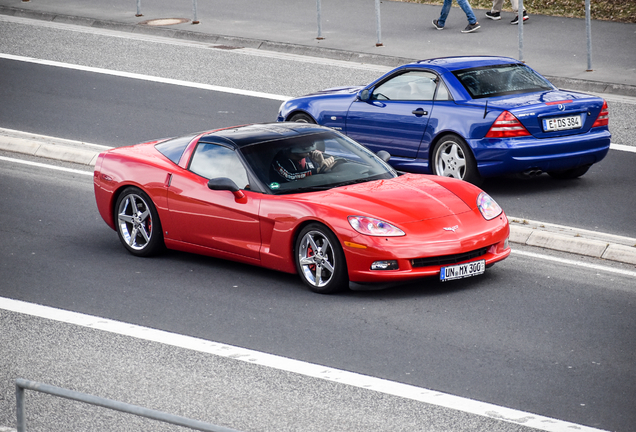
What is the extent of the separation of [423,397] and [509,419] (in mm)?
622

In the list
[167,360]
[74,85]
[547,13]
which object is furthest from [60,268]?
[547,13]

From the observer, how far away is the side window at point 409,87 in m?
12.4

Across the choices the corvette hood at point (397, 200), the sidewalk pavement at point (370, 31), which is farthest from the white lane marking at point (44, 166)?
the sidewalk pavement at point (370, 31)

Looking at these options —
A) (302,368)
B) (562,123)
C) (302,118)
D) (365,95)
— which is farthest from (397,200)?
(302,118)

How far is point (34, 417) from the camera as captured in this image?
20.8 feet

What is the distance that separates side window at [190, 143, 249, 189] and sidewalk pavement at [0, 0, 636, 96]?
9.36 m

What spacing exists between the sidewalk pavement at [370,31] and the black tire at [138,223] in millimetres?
9633

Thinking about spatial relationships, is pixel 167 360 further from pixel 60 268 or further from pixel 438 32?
pixel 438 32

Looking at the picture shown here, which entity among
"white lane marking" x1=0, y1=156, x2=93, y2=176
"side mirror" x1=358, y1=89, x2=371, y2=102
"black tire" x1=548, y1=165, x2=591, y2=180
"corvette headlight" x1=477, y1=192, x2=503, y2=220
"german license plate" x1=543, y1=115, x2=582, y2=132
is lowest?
"white lane marking" x1=0, y1=156, x2=93, y2=176

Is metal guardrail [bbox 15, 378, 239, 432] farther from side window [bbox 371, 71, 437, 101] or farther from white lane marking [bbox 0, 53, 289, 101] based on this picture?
white lane marking [bbox 0, 53, 289, 101]

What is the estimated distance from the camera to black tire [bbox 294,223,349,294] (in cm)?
851

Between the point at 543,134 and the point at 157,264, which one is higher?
the point at 543,134

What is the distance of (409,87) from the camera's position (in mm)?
12641

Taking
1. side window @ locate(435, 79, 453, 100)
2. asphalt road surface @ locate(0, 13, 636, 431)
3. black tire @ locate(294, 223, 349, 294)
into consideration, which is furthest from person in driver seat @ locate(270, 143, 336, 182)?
side window @ locate(435, 79, 453, 100)
